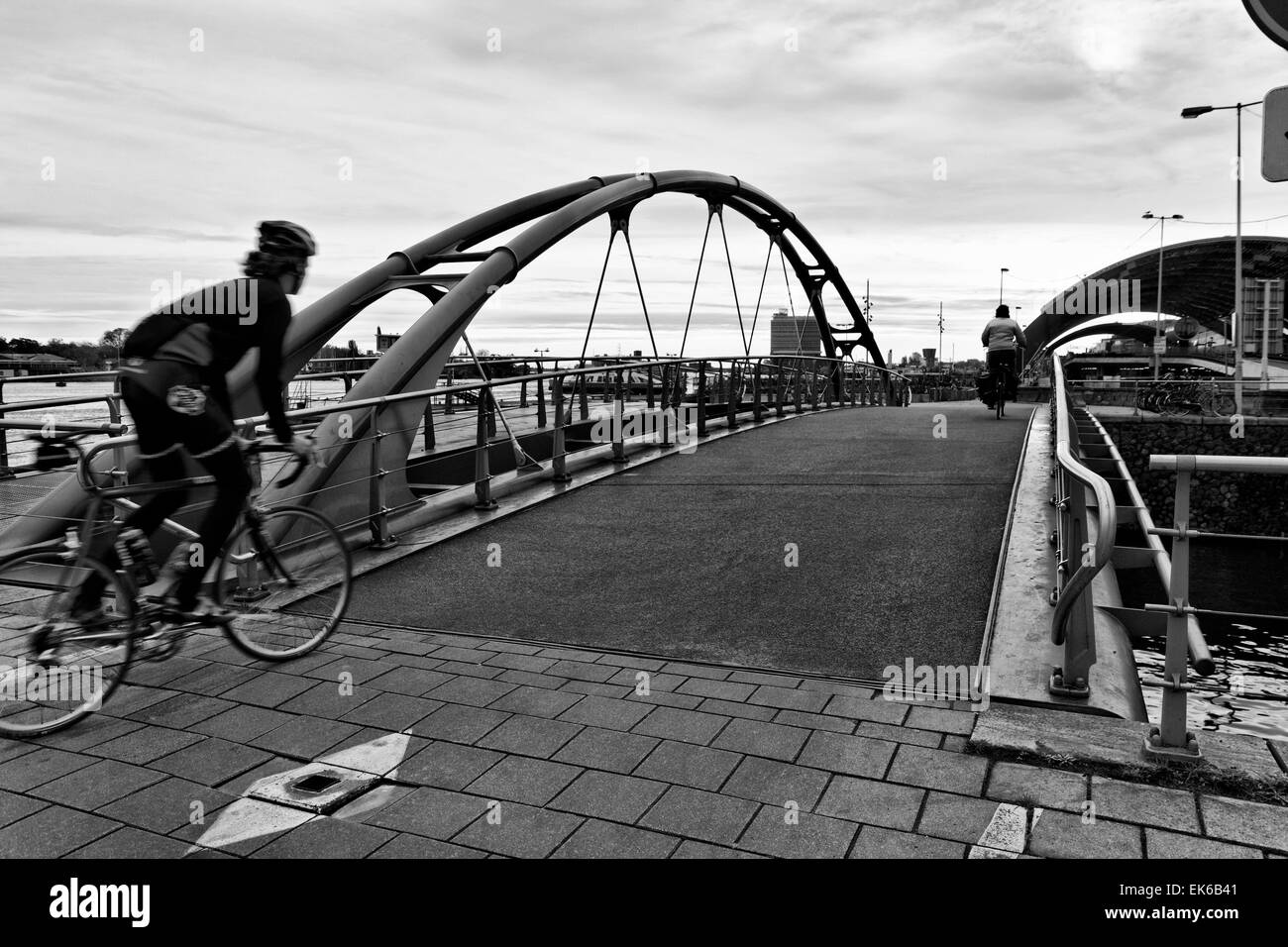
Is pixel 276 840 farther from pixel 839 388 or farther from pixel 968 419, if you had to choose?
pixel 839 388

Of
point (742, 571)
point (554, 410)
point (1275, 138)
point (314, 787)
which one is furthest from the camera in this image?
point (554, 410)

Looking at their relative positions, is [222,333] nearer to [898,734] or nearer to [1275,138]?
[898,734]

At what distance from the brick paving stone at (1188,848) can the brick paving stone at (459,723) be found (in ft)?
8.29

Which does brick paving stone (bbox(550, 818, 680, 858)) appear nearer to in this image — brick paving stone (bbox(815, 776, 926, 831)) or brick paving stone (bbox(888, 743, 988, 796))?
brick paving stone (bbox(815, 776, 926, 831))

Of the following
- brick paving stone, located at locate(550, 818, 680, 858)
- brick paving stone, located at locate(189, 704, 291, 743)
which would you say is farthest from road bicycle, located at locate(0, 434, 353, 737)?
brick paving stone, located at locate(550, 818, 680, 858)

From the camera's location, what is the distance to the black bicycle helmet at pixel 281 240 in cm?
459

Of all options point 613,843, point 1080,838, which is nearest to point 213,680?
point 613,843

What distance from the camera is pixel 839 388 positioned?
26703 millimetres

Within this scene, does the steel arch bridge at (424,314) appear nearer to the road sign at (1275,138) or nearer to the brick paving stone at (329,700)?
the brick paving stone at (329,700)

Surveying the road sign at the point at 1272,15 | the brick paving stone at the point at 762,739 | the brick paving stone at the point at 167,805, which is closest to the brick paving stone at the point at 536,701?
the brick paving stone at the point at 762,739

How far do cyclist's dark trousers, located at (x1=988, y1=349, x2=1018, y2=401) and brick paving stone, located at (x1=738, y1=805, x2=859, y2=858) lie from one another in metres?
15.0

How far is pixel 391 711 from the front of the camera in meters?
4.48

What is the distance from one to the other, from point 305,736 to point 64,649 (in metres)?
1.08
